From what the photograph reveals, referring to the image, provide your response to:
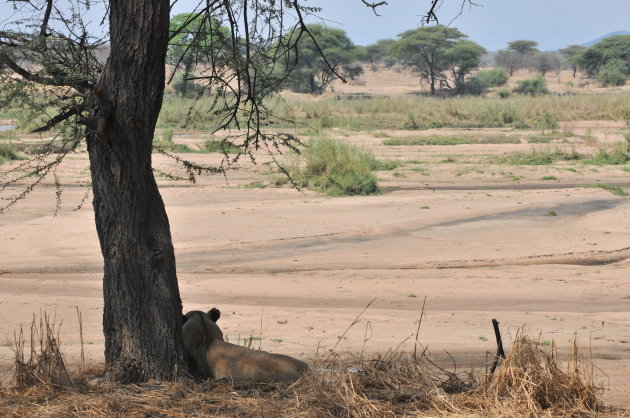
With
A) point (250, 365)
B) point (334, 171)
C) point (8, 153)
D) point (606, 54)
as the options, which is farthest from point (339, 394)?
point (606, 54)

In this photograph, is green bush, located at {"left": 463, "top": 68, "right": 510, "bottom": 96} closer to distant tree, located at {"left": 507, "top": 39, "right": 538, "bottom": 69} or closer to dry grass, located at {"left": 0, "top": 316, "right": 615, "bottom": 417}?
distant tree, located at {"left": 507, "top": 39, "right": 538, "bottom": 69}

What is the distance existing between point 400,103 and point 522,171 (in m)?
22.3

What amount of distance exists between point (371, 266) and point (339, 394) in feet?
25.4

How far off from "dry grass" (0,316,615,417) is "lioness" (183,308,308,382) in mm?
113

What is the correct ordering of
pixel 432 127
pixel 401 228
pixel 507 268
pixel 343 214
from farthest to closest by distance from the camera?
pixel 432 127 → pixel 343 214 → pixel 401 228 → pixel 507 268

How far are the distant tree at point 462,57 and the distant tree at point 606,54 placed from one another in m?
12.1

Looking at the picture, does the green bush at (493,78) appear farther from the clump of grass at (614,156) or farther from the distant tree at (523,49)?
the clump of grass at (614,156)

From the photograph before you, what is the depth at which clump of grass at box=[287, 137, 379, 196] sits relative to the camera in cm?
2109

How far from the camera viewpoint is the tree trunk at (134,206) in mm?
5711

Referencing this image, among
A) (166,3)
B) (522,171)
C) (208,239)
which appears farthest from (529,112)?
(166,3)

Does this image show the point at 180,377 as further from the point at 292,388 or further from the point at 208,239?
the point at 208,239

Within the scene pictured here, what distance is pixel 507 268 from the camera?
1301 centimetres

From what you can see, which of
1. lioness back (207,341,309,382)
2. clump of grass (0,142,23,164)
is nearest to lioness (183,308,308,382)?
lioness back (207,341,309,382)

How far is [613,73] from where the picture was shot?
68.2 m
